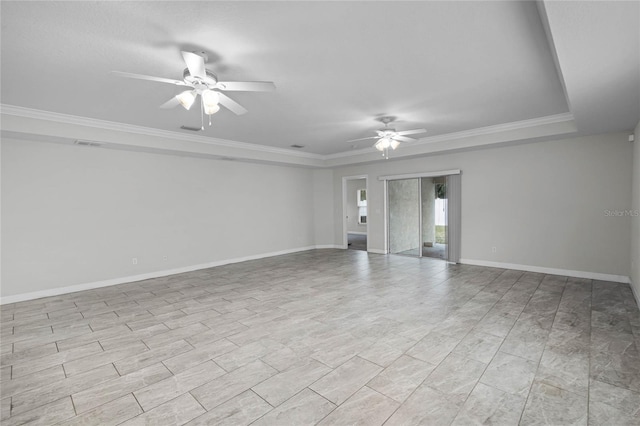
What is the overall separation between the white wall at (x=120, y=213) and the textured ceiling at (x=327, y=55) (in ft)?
3.83

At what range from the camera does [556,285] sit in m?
4.73

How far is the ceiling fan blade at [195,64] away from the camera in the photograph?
244 cm

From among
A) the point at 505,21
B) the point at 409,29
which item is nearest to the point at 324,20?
the point at 409,29

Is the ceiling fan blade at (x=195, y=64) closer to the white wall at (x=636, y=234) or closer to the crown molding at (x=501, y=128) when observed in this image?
the crown molding at (x=501, y=128)

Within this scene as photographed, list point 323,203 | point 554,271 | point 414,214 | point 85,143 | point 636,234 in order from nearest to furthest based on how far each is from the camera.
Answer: point 636,234 → point 85,143 → point 554,271 → point 414,214 → point 323,203

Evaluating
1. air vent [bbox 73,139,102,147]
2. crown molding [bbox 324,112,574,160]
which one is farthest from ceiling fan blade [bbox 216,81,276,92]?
crown molding [bbox 324,112,574,160]

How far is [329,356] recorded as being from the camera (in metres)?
2.69

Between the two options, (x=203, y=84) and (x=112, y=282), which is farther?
(x=112, y=282)

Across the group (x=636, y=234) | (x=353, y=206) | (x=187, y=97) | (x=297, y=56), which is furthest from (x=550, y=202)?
(x=353, y=206)

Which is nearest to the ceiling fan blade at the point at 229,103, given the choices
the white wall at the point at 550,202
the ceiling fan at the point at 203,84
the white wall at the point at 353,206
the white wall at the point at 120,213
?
the ceiling fan at the point at 203,84

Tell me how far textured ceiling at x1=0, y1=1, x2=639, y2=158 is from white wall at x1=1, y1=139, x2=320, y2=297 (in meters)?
1.17

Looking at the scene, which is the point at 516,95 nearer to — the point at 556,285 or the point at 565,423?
the point at 556,285

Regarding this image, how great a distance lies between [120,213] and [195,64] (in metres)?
4.07

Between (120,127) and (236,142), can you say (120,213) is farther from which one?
(236,142)
